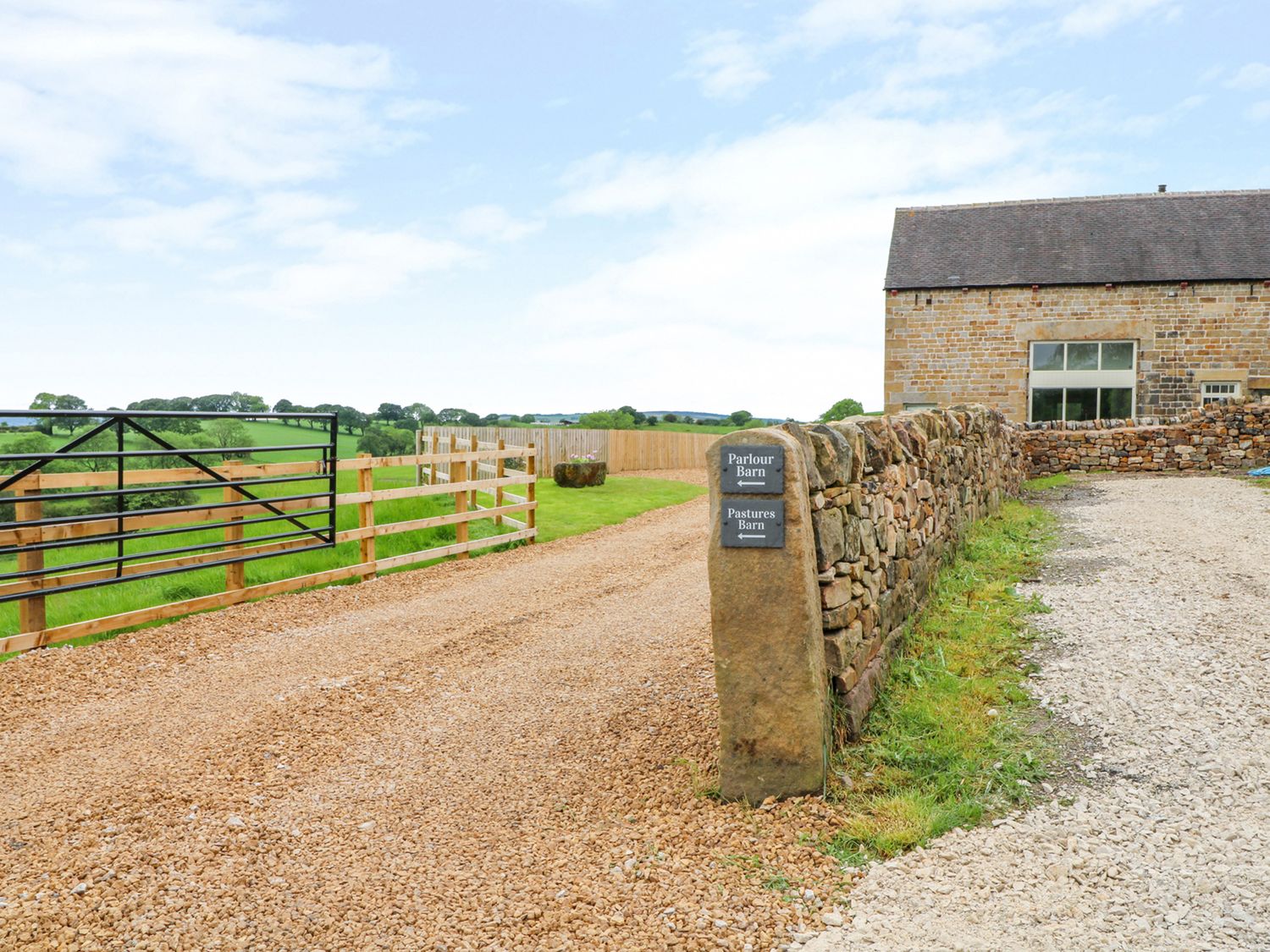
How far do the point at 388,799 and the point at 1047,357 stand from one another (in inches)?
957

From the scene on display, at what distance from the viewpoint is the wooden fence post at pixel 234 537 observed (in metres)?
9.36

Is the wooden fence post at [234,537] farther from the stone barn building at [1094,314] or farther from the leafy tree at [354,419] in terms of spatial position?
the stone barn building at [1094,314]

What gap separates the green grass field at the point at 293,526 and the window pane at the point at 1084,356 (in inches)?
438

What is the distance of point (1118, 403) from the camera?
24.5m

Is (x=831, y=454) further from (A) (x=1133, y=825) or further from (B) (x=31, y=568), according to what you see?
(B) (x=31, y=568)

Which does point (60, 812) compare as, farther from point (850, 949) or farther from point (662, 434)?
point (662, 434)

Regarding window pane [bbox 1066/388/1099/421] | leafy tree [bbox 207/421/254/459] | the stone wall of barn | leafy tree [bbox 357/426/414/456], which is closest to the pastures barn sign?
leafy tree [bbox 207/421/254/459]

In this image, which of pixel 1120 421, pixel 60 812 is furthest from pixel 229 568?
pixel 1120 421

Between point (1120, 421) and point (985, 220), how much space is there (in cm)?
839

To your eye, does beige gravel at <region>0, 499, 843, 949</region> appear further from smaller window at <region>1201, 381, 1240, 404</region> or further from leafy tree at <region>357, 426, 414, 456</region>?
smaller window at <region>1201, 381, 1240, 404</region>

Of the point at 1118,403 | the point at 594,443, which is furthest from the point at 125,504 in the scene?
the point at 1118,403

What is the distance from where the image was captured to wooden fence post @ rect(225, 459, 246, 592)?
9359 millimetres

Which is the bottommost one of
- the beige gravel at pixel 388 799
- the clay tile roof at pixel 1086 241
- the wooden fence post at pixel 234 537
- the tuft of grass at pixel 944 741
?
the beige gravel at pixel 388 799

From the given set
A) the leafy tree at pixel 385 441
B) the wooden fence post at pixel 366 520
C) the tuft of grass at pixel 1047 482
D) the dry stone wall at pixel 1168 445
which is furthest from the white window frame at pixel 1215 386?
the wooden fence post at pixel 366 520
